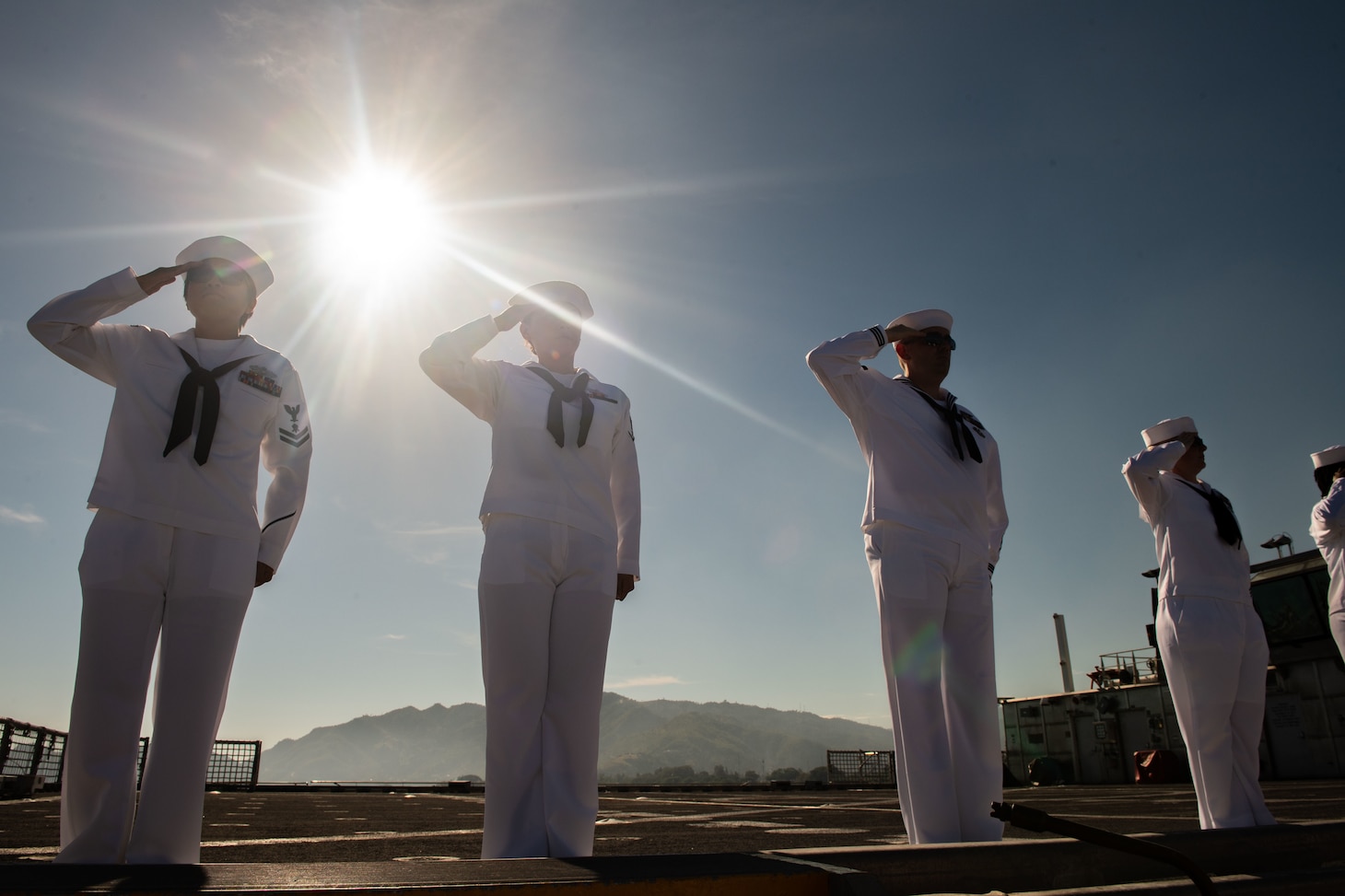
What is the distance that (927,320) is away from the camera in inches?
163

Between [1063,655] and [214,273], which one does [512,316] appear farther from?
[1063,655]

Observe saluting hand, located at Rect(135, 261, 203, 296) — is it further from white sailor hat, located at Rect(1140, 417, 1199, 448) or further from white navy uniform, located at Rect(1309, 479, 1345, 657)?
white navy uniform, located at Rect(1309, 479, 1345, 657)

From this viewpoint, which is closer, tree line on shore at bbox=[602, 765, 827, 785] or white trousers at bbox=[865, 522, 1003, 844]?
white trousers at bbox=[865, 522, 1003, 844]

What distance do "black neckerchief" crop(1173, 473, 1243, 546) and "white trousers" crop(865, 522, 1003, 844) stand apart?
93.4 inches

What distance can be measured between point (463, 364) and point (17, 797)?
12663mm

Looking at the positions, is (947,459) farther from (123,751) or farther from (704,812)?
(704,812)

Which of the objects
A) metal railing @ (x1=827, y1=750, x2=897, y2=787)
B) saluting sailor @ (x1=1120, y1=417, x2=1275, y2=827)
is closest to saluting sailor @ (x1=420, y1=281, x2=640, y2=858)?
Result: saluting sailor @ (x1=1120, y1=417, x2=1275, y2=827)

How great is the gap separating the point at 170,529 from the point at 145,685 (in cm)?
52

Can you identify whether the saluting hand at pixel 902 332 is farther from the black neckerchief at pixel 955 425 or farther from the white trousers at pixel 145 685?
the white trousers at pixel 145 685

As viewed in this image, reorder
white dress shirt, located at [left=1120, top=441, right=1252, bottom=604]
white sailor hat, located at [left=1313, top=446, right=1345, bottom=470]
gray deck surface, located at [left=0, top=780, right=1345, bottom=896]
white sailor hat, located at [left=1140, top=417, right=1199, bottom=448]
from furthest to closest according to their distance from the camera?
1. white sailor hat, located at [left=1313, top=446, right=1345, bottom=470]
2. white sailor hat, located at [left=1140, top=417, right=1199, bottom=448]
3. white dress shirt, located at [left=1120, top=441, right=1252, bottom=604]
4. gray deck surface, located at [left=0, top=780, right=1345, bottom=896]

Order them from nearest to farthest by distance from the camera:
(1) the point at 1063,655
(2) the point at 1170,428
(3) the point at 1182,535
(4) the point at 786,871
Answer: (4) the point at 786,871 < (3) the point at 1182,535 < (2) the point at 1170,428 < (1) the point at 1063,655

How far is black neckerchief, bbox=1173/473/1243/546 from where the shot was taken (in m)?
4.94

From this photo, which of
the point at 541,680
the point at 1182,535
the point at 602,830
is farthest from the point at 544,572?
the point at 1182,535

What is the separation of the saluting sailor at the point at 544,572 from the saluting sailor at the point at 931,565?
1.13m
